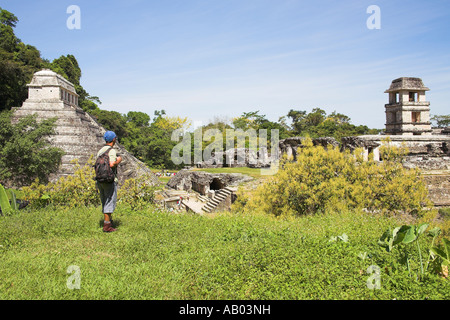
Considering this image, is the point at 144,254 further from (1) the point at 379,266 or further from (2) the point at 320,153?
(2) the point at 320,153

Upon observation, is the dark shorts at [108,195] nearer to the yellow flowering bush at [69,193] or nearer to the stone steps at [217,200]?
the yellow flowering bush at [69,193]

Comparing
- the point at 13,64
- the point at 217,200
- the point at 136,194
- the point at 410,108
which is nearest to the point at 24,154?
the point at 136,194

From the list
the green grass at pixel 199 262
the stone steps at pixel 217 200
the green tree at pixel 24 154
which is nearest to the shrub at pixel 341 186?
the green grass at pixel 199 262

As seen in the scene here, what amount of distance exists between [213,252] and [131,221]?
2484 millimetres

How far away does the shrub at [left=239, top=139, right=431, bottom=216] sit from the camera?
26.5 feet

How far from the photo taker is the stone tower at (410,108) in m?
27.3

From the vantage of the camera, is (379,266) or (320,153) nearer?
(379,266)

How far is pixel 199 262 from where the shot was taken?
3.85 m

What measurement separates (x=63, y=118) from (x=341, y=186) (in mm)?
18838

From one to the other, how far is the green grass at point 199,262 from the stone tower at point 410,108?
2503 centimetres

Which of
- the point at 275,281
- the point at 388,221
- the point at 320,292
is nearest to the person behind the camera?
the point at 320,292

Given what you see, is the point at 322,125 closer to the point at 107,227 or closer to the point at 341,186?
the point at 341,186
